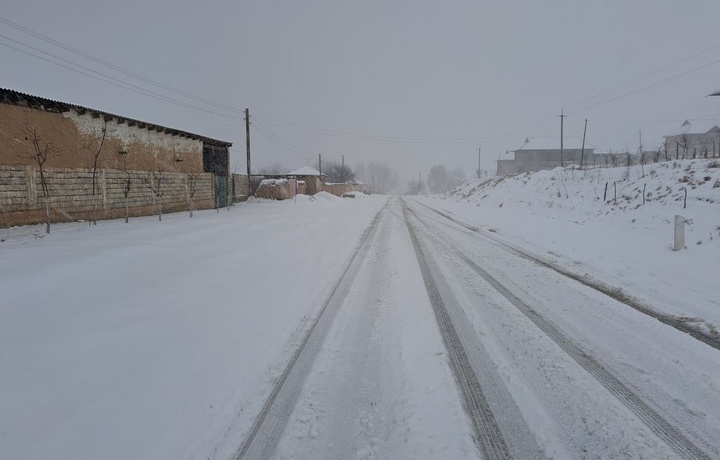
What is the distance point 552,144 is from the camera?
2719 inches

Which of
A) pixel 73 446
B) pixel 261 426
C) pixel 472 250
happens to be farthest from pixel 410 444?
pixel 472 250

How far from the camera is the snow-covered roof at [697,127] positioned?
196 ft

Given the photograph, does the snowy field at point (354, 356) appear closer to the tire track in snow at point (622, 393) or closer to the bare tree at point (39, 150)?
the tire track in snow at point (622, 393)

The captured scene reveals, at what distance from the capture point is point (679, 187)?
12688 mm

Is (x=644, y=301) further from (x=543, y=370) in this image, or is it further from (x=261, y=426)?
(x=261, y=426)

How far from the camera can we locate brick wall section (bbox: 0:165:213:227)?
12484 millimetres

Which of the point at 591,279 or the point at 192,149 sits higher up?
the point at 192,149

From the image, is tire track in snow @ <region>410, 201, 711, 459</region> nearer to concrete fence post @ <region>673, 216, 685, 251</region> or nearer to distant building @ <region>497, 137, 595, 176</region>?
concrete fence post @ <region>673, 216, 685, 251</region>

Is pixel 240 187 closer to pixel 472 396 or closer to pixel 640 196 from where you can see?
pixel 640 196

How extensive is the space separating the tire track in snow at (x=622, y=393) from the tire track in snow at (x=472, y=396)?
1.12 metres

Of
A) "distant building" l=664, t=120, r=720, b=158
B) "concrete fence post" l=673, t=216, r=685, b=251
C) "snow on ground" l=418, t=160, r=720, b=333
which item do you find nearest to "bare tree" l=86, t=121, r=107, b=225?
"snow on ground" l=418, t=160, r=720, b=333

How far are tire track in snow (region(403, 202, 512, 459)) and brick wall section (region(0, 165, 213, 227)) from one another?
15534mm

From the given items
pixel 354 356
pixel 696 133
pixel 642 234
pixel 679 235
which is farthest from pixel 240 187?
pixel 696 133

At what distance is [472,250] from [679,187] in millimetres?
9398
